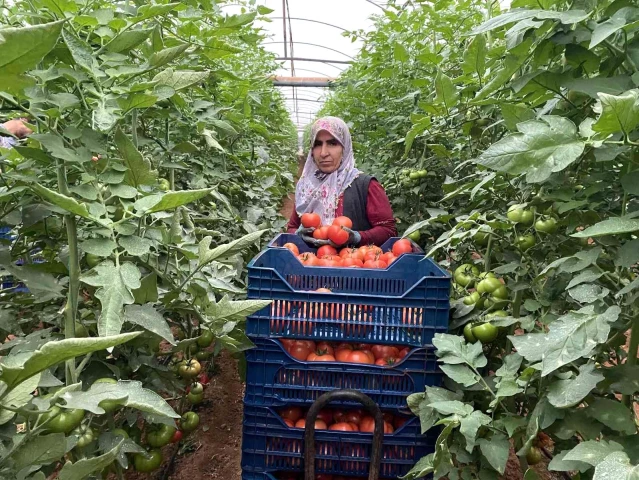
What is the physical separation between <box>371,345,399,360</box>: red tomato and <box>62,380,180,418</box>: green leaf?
862 mm

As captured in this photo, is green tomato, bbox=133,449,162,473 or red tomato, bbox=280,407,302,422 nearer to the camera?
green tomato, bbox=133,449,162,473

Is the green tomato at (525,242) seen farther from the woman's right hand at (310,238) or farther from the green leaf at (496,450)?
the woman's right hand at (310,238)

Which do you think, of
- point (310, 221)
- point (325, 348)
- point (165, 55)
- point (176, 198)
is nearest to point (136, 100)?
point (165, 55)

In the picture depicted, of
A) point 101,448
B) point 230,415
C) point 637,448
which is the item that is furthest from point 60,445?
point 230,415

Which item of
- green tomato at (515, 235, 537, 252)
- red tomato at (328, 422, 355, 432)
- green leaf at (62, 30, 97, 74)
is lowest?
red tomato at (328, 422, 355, 432)

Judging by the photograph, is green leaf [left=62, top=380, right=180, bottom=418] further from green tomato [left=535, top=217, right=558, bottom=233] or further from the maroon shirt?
the maroon shirt

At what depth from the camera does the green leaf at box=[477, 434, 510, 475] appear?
1.18 metres

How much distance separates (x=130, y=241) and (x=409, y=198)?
2.58 metres

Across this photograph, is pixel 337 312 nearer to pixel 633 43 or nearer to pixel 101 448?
pixel 101 448

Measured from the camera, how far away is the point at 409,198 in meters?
3.36

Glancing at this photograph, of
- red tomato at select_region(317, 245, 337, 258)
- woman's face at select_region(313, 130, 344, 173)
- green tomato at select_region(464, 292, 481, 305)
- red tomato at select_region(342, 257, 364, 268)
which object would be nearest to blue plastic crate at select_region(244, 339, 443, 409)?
green tomato at select_region(464, 292, 481, 305)

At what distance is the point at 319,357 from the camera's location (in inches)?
59.9

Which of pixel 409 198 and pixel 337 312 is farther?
pixel 409 198

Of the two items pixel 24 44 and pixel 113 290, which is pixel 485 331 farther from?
pixel 24 44
